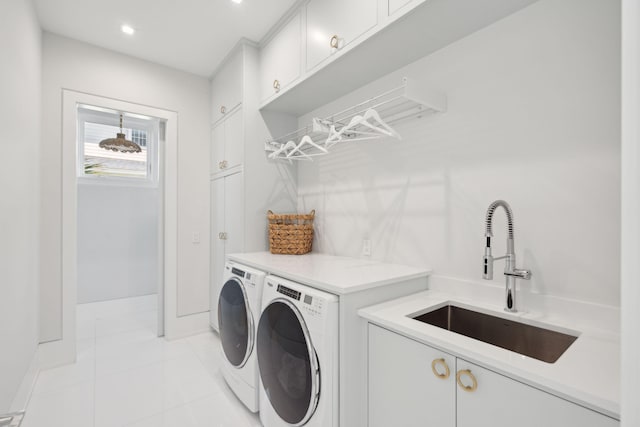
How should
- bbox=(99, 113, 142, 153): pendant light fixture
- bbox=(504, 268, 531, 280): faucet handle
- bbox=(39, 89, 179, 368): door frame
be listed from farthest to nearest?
bbox=(99, 113, 142, 153): pendant light fixture < bbox=(39, 89, 179, 368): door frame < bbox=(504, 268, 531, 280): faucet handle

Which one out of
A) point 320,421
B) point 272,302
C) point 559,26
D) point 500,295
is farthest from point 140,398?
point 559,26

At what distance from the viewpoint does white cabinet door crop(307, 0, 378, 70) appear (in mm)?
1545

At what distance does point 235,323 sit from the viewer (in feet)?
6.32

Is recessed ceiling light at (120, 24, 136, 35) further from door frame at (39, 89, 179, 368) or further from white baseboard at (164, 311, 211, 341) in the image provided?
white baseboard at (164, 311, 211, 341)

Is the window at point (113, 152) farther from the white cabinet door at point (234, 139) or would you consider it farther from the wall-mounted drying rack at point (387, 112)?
the wall-mounted drying rack at point (387, 112)

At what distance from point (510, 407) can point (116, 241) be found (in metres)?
4.86

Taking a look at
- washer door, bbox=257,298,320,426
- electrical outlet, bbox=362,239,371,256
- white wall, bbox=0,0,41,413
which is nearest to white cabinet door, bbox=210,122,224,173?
white wall, bbox=0,0,41,413

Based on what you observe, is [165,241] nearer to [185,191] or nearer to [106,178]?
[185,191]

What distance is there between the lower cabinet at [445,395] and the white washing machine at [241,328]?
0.77 metres

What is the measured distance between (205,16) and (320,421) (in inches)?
104

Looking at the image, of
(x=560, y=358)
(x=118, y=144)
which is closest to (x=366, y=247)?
(x=560, y=358)

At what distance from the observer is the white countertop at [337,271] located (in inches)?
53.4

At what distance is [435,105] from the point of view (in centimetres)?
158

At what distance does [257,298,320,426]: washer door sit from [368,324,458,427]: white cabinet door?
0.83ft
